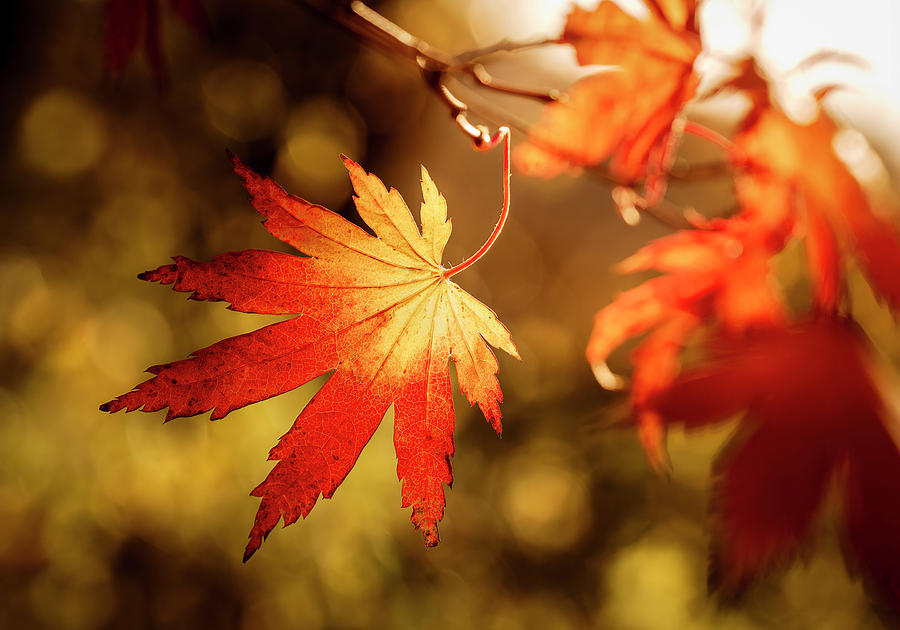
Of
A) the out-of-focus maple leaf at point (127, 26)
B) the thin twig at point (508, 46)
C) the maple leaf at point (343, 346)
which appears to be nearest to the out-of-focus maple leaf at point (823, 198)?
the thin twig at point (508, 46)

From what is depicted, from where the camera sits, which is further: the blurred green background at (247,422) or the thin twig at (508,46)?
the blurred green background at (247,422)

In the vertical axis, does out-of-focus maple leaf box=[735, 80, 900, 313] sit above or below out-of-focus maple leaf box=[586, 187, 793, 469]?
above

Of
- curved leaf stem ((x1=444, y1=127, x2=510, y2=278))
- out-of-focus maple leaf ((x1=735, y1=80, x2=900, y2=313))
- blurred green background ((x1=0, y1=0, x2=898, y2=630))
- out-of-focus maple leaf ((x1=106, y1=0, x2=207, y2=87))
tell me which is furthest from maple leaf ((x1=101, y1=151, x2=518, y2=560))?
blurred green background ((x1=0, y1=0, x2=898, y2=630))

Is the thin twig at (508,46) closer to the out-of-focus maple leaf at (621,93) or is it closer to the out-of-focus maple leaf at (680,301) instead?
the out-of-focus maple leaf at (621,93)

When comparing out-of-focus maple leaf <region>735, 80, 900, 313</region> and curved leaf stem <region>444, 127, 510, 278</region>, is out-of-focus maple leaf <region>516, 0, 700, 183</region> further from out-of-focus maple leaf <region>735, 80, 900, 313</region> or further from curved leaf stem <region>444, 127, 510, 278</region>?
curved leaf stem <region>444, 127, 510, 278</region>

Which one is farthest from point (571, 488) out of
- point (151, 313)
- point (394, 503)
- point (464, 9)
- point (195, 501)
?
point (464, 9)

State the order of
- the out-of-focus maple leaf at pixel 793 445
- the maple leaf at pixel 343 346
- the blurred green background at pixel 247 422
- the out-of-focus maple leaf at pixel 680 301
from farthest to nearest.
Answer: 1. the blurred green background at pixel 247 422
2. the out-of-focus maple leaf at pixel 680 301
3. the out-of-focus maple leaf at pixel 793 445
4. the maple leaf at pixel 343 346
